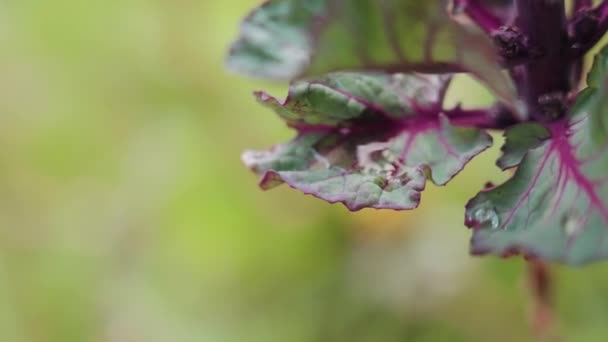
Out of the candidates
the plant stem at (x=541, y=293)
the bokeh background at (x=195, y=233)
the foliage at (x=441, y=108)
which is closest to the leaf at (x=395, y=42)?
the foliage at (x=441, y=108)

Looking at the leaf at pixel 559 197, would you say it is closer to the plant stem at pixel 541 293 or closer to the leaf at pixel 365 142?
the leaf at pixel 365 142

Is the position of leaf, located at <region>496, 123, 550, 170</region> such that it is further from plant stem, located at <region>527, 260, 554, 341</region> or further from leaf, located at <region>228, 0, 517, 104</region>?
plant stem, located at <region>527, 260, 554, 341</region>

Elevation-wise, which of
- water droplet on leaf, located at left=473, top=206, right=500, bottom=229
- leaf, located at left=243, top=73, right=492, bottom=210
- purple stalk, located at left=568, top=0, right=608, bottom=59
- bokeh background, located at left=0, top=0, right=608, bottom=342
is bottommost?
bokeh background, located at left=0, top=0, right=608, bottom=342

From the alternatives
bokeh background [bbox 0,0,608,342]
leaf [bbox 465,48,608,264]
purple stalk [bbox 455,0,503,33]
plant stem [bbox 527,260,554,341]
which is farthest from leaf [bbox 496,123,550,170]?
bokeh background [bbox 0,0,608,342]

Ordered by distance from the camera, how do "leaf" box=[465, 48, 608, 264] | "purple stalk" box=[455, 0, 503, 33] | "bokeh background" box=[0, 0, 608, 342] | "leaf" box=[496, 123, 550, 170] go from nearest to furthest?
"leaf" box=[465, 48, 608, 264] → "leaf" box=[496, 123, 550, 170] → "purple stalk" box=[455, 0, 503, 33] → "bokeh background" box=[0, 0, 608, 342]

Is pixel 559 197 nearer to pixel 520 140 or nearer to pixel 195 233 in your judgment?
pixel 520 140

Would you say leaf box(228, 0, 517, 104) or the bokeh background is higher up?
leaf box(228, 0, 517, 104)

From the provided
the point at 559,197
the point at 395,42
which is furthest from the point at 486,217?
the point at 395,42

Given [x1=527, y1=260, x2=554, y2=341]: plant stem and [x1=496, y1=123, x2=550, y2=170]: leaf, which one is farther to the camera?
[x1=527, y1=260, x2=554, y2=341]: plant stem
